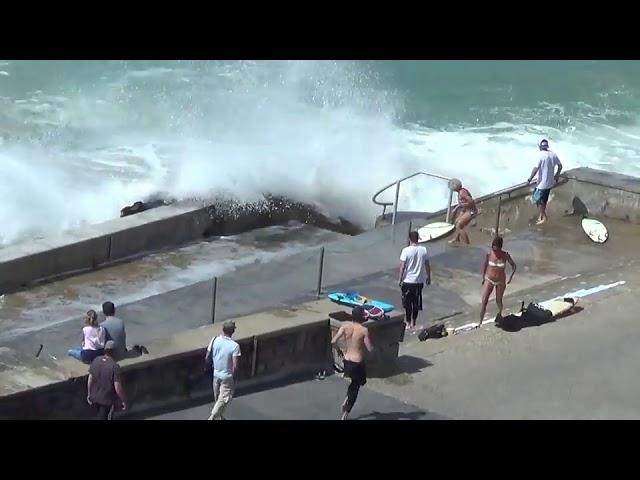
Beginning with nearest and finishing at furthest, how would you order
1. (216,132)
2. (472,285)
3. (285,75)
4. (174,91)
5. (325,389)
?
(325,389), (472,285), (216,132), (285,75), (174,91)

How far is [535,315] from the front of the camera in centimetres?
1644

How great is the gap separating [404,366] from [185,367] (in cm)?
275

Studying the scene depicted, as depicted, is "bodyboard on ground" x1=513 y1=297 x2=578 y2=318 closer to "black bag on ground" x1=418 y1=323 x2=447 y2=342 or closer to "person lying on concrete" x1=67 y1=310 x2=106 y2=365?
"black bag on ground" x1=418 y1=323 x2=447 y2=342

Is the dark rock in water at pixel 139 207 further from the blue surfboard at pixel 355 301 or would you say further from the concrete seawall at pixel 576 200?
the blue surfboard at pixel 355 301

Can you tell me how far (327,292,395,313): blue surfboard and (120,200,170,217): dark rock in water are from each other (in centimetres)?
677

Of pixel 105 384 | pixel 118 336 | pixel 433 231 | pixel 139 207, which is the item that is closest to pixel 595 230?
pixel 433 231

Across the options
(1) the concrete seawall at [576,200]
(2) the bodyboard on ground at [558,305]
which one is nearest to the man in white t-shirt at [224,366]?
(2) the bodyboard on ground at [558,305]

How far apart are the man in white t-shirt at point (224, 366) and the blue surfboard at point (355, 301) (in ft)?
8.70

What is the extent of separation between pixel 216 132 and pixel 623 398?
52.2 ft

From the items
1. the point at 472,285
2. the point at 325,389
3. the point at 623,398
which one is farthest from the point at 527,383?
the point at 472,285

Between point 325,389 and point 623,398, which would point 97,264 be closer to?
point 325,389

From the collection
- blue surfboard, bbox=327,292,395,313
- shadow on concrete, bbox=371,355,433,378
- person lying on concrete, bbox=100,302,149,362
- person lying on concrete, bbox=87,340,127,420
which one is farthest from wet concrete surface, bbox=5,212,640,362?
person lying on concrete, bbox=87,340,127,420

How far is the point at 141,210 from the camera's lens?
72.7 feet

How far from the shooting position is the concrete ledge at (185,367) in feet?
40.9
